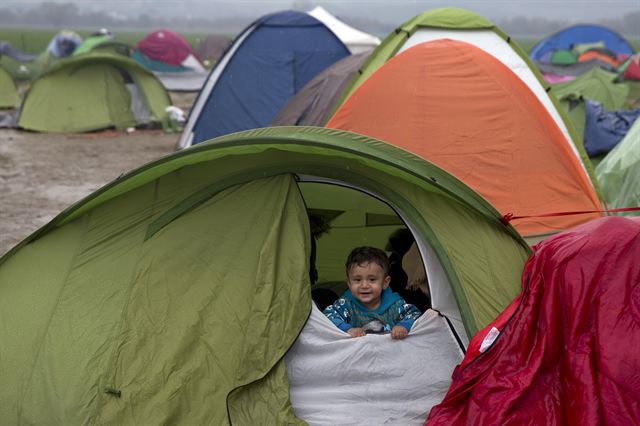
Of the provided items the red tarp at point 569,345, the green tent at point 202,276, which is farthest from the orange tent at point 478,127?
the red tarp at point 569,345

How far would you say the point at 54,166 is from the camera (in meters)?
10.6

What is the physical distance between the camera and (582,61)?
73.8 feet

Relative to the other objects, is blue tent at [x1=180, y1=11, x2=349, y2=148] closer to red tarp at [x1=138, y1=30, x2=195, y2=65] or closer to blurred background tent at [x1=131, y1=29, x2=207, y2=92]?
blurred background tent at [x1=131, y1=29, x2=207, y2=92]

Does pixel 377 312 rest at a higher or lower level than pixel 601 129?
higher

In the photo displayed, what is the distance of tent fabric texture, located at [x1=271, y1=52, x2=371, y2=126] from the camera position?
8102 mm

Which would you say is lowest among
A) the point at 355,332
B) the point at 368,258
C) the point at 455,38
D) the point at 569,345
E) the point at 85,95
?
the point at 85,95

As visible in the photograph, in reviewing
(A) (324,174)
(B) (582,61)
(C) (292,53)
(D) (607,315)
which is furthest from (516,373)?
(B) (582,61)

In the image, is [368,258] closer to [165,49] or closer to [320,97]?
[320,97]

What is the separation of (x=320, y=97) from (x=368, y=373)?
5.16 m

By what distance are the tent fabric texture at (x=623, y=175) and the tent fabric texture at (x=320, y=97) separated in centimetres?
268

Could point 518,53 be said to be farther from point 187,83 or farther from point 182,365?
point 187,83

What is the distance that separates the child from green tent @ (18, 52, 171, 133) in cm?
1030

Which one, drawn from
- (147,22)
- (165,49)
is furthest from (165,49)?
(147,22)

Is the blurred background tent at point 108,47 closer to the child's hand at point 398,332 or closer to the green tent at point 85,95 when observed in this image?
the green tent at point 85,95
